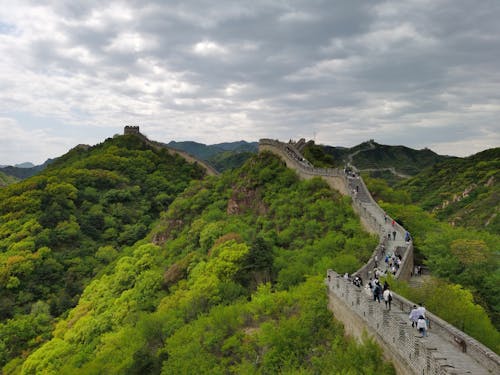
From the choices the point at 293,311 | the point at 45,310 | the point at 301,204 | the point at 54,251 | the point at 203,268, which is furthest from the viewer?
the point at 54,251

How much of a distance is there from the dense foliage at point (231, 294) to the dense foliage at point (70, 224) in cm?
405

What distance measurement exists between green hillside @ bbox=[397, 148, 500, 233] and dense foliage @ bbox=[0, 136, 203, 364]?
57.2 m

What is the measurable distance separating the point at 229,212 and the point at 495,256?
109 ft

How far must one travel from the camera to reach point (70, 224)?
228 feet

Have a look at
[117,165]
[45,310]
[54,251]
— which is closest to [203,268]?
[45,310]

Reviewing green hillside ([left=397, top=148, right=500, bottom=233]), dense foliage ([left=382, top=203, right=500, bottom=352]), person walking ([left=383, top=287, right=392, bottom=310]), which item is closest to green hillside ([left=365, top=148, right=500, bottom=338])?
dense foliage ([left=382, top=203, right=500, bottom=352])

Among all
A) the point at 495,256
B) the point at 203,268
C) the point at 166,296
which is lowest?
the point at 166,296

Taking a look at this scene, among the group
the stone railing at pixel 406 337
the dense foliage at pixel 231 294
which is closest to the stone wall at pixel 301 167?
the dense foliage at pixel 231 294

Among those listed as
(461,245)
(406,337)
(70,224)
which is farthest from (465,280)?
(70,224)

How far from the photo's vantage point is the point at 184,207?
59312 mm

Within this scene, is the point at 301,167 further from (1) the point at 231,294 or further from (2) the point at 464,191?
(2) the point at 464,191

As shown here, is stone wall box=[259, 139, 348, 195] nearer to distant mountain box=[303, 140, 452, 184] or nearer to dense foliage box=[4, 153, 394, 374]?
dense foliage box=[4, 153, 394, 374]

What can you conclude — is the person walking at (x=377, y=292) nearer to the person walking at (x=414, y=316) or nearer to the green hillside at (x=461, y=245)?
the person walking at (x=414, y=316)

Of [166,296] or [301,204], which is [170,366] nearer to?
[166,296]
